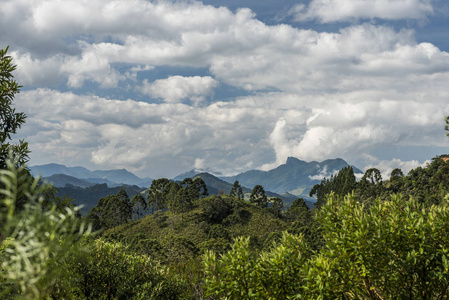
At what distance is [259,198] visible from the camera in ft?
447

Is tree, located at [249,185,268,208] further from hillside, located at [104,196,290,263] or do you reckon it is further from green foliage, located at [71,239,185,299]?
green foliage, located at [71,239,185,299]

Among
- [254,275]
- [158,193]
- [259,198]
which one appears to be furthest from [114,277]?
[158,193]

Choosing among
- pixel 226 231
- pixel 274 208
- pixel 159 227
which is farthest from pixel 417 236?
pixel 274 208

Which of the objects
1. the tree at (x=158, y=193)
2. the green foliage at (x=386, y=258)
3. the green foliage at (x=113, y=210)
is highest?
the green foliage at (x=386, y=258)

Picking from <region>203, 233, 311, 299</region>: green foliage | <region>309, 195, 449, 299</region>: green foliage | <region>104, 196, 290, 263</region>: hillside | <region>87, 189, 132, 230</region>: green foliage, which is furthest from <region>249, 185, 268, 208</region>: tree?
<region>309, 195, 449, 299</region>: green foliage

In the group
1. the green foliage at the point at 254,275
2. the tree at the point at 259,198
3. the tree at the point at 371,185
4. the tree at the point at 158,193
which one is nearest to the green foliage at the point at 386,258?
the green foliage at the point at 254,275

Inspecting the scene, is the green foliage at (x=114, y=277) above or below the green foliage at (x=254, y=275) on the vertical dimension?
below

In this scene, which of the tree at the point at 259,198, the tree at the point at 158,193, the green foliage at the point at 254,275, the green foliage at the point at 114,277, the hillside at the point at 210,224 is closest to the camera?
the green foliage at the point at 254,275

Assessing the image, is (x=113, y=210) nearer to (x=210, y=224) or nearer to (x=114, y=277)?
(x=210, y=224)

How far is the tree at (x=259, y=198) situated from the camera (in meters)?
135

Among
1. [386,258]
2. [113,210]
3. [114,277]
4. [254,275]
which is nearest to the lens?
[386,258]

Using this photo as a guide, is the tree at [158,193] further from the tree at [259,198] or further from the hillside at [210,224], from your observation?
the tree at [259,198]

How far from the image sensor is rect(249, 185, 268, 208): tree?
442 ft

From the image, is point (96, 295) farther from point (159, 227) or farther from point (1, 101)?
point (159, 227)
